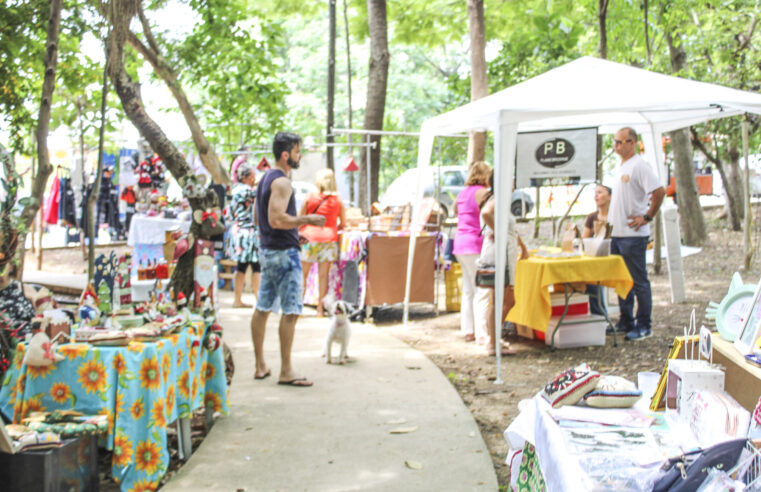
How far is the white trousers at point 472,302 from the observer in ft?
23.8

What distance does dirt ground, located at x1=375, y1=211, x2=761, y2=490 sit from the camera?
5.42 metres

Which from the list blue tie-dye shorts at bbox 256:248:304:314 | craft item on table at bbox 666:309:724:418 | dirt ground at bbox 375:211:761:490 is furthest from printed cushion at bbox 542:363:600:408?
blue tie-dye shorts at bbox 256:248:304:314

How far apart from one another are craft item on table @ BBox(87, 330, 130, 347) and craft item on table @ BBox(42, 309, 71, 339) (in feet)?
0.53

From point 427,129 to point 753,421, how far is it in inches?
243

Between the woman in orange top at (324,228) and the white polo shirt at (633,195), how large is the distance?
3133 millimetres

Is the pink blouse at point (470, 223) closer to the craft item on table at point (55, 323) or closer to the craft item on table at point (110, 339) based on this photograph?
the craft item on table at point (110, 339)

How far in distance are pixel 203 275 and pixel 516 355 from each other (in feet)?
11.4

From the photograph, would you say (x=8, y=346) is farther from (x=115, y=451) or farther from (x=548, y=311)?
(x=548, y=311)

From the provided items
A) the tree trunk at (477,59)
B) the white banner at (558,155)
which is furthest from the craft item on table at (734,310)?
the tree trunk at (477,59)

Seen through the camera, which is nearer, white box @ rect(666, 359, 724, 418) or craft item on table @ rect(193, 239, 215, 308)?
white box @ rect(666, 359, 724, 418)

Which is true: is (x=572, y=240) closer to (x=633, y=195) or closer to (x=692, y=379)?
(x=633, y=195)

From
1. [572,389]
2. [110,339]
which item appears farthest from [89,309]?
[572,389]

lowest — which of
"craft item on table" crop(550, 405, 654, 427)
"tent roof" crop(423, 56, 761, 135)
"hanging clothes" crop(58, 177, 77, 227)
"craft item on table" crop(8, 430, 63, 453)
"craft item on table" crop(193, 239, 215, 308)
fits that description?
"craft item on table" crop(8, 430, 63, 453)

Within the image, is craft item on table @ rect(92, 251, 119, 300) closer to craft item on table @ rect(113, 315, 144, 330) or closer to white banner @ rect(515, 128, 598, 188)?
craft item on table @ rect(113, 315, 144, 330)
